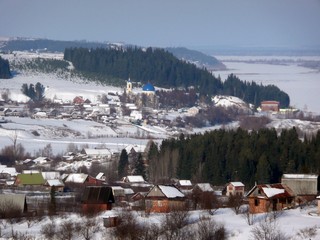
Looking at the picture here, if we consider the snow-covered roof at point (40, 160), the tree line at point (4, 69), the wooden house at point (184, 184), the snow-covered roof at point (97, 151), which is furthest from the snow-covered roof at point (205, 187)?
the tree line at point (4, 69)

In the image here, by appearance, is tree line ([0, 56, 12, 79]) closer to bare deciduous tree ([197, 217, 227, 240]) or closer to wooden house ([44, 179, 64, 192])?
wooden house ([44, 179, 64, 192])

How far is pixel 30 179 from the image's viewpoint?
106 feet

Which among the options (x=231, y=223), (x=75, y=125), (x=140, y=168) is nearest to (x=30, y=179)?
(x=140, y=168)

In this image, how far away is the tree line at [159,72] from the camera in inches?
2931

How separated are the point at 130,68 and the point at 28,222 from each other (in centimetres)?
5774

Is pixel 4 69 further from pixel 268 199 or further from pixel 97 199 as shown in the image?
pixel 268 199

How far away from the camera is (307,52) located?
151875mm

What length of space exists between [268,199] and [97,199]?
3785 millimetres

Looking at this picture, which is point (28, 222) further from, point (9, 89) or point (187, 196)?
point (9, 89)

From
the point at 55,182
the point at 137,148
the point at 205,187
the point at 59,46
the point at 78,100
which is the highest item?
the point at 205,187

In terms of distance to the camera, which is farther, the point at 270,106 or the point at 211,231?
the point at 270,106

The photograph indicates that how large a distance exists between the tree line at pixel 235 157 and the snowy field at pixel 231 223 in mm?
6668

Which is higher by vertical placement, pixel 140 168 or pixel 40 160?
pixel 140 168

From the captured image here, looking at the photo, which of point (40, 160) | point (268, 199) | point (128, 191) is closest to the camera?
point (268, 199)
